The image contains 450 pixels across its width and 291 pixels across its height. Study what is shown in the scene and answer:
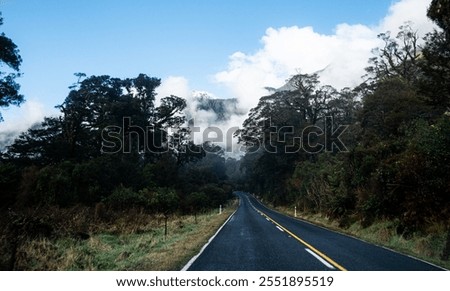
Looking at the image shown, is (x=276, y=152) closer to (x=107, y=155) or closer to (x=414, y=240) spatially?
(x=107, y=155)

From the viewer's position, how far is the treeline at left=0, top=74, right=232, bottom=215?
25.5m

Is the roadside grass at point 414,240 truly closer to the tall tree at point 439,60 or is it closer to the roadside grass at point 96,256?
the tall tree at point 439,60

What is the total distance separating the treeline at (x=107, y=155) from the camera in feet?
83.7

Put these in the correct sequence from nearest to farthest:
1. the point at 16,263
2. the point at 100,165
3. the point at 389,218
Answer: the point at 16,263
the point at 389,218
the point at 100,165

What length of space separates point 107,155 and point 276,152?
28.0 m

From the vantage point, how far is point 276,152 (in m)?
55.2

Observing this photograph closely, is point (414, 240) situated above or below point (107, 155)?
below

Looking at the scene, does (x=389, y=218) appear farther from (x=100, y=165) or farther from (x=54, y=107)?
(x=54, y=107)

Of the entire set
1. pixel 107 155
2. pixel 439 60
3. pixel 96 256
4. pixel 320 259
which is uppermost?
pixel 439 60

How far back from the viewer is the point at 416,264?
8.89 m

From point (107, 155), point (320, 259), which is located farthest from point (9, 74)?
point (320, 259)

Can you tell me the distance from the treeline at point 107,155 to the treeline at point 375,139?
41.2 ft
